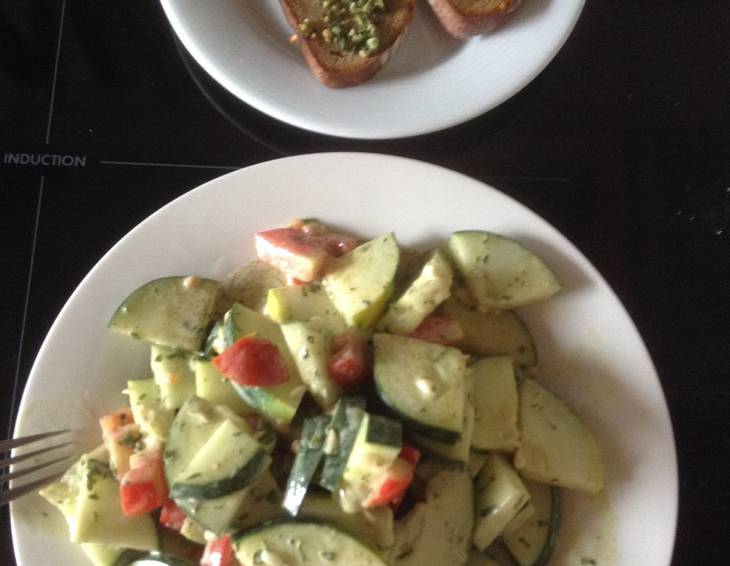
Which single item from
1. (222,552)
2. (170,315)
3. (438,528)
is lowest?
(438,528)

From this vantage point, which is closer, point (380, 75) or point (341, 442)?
point (341, 442)

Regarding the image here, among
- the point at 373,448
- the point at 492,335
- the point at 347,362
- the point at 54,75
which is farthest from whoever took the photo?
the point at 54,75

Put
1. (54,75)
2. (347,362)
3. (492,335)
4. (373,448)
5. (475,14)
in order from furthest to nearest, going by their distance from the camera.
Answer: (54,75)
(475,14)
(492,335)
(347,362)
(373,448)

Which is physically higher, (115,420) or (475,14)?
(475,14)

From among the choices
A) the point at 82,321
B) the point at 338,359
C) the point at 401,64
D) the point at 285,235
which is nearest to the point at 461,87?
the point at 401,64

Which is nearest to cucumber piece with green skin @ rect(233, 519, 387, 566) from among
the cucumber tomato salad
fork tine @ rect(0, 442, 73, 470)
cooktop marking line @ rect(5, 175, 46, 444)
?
the cucumber tomato salad

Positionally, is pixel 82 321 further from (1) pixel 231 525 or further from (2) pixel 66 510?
(1) pixel 231 525

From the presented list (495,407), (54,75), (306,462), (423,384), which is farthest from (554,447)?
(54,75)

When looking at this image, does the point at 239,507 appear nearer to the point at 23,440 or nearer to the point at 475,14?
the point at 23,440
